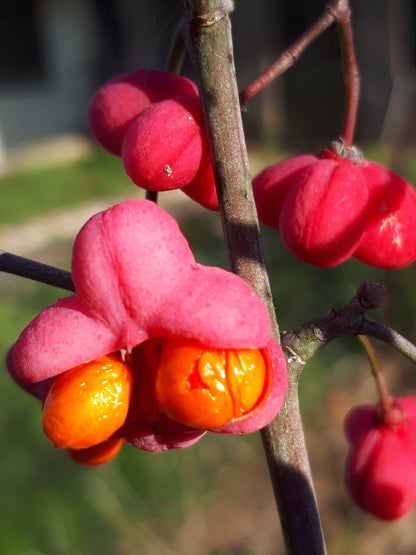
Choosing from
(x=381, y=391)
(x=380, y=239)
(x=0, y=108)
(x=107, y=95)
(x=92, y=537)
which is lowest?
(x=0, y=108)

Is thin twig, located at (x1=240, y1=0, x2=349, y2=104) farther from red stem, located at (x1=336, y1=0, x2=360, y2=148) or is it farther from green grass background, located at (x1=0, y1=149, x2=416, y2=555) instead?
green grass background, located at (x1=0, y1=149, x2=416, y2=555)

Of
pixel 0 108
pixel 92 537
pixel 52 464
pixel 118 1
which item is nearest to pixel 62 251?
pixel 52 464

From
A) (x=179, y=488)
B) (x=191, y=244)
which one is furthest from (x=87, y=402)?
(x=191, y=244)

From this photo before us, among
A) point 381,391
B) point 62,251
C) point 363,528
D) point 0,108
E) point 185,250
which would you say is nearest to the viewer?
point 185,250

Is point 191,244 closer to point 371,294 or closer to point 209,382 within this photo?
Result: point 371,294

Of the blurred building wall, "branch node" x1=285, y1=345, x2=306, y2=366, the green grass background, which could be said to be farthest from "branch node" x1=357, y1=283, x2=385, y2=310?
the blurred building wall

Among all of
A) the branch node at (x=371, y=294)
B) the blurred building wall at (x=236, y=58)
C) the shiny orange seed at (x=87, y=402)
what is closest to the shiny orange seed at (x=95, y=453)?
the shiny orange seed at (x=87, y=402)

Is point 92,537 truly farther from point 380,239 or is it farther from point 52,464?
point 380,239

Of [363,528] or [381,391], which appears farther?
[363,528]
